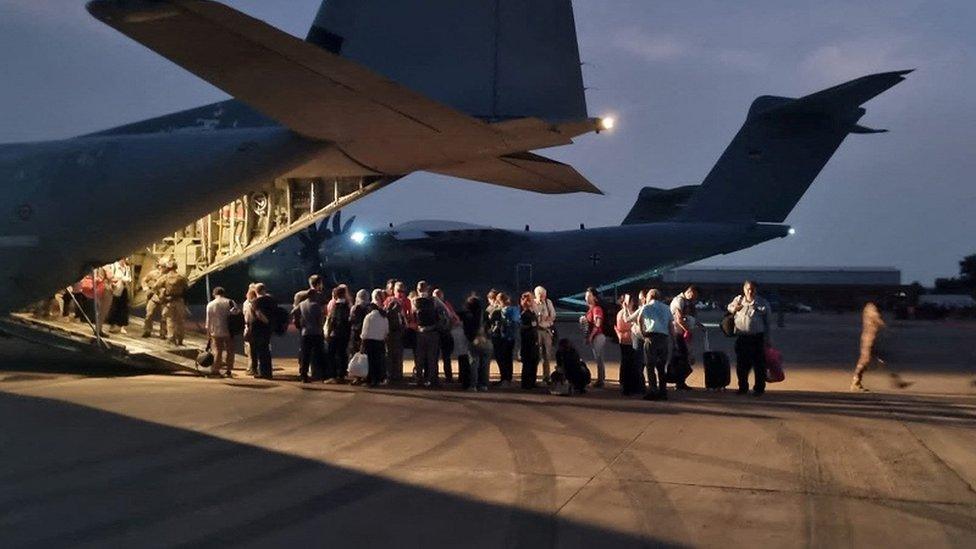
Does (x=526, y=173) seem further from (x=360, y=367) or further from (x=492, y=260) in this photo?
(x=492, y=260)

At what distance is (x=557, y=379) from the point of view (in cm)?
1184

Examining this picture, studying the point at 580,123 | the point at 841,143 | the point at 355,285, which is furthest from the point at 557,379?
the point at 355,285

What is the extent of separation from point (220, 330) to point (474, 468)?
23.1 ft

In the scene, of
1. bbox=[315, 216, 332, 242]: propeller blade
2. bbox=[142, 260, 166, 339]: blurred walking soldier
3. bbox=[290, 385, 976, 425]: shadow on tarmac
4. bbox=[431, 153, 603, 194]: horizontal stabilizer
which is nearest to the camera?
bbox=[290, 385, 976, 425]: shadow on tarmac

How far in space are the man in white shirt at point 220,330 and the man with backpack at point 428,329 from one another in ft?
9.25

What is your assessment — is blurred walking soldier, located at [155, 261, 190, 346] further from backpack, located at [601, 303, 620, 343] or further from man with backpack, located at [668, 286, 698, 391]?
man with backpack, located at [668, 286, 698, 391]

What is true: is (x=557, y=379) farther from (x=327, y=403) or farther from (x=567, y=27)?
(x=567, y=27)

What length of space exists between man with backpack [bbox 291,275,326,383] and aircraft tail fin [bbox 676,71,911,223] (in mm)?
17214

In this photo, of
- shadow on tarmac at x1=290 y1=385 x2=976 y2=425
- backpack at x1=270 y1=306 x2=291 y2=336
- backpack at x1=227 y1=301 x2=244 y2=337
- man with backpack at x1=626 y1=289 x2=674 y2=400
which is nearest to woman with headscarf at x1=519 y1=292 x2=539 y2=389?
shadow on tarmac at x1=290 y1=385 x2=976 y2=425

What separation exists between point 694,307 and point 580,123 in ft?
11.3

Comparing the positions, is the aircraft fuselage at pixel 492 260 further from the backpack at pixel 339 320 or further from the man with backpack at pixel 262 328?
the backpack at pixel 339 320

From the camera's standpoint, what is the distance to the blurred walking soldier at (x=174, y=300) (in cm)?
1449

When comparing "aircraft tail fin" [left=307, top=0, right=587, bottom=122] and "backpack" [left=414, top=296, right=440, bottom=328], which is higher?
"aircraft tail fin" [left=307, top=0, right=587, bottom=122]

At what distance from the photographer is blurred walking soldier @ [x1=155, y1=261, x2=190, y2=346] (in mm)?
14492
